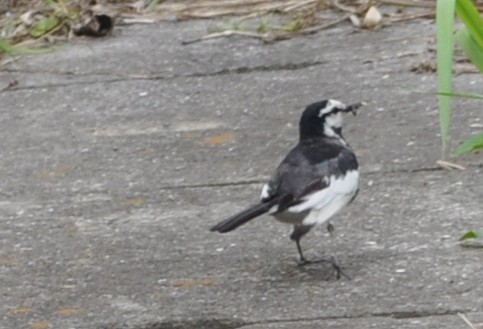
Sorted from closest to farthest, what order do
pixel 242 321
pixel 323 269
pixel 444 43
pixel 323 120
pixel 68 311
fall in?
pixel 242 321 → pixel 68 311 → pixel 444 43 → pixel 323 269 → pixel 323 120

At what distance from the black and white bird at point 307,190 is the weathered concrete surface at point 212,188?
18cm

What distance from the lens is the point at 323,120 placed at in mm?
4828

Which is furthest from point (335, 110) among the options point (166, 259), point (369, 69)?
point (369, 69)

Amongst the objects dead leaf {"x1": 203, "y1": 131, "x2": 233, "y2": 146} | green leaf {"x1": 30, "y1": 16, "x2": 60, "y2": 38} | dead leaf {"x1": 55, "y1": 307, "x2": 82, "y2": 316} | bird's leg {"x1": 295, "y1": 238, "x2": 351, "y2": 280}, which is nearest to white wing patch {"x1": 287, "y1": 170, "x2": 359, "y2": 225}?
bird's leg {"x1": 295, "y1": 238, "x2": 351, "y2": 280}

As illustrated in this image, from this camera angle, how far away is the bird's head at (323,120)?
483 cm

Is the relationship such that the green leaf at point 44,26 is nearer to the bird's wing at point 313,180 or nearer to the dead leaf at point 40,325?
the bird's wing at point 313,180

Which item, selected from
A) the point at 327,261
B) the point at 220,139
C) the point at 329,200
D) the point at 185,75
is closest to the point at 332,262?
the point at 327,261

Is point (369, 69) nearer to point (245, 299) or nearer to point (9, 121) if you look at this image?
point (9, 121)

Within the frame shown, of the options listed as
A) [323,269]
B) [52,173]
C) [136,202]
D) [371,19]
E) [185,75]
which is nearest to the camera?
[323,269]

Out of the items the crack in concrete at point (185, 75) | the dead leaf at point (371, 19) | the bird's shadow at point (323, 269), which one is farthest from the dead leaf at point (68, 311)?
the dead leaf at point (371, 19)

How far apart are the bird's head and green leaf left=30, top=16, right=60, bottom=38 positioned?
282 cm

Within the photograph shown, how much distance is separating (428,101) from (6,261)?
1.96m

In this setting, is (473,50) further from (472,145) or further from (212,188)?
(212,188)

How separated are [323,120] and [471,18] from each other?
0.58 m
